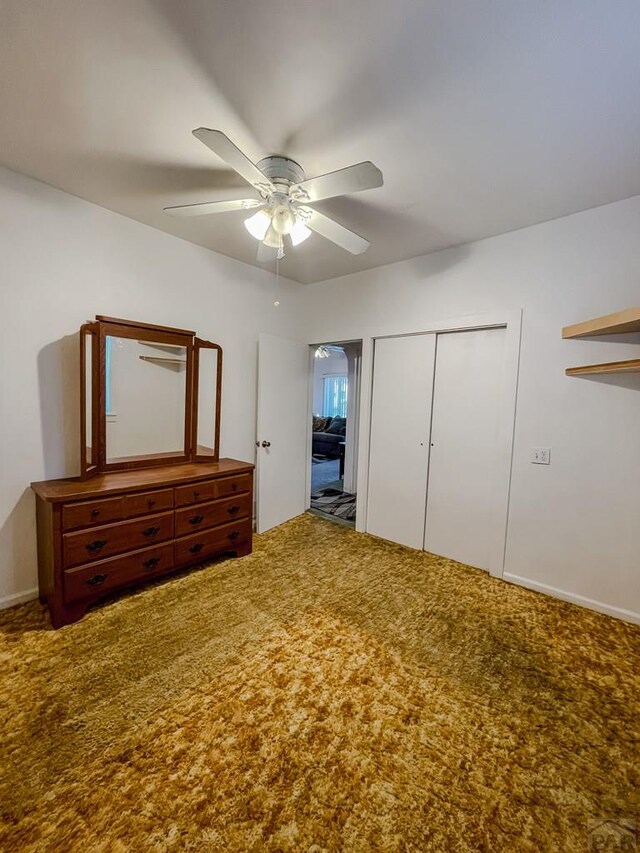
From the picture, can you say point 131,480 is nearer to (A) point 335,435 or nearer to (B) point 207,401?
(B) point 207,401

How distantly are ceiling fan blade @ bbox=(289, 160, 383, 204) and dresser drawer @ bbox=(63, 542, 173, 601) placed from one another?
7.47ft

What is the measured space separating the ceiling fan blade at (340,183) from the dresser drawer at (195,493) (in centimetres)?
193

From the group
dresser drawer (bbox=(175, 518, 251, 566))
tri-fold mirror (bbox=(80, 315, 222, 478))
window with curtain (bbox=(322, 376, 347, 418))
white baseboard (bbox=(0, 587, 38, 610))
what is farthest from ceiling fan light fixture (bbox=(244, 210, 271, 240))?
window with curtain (bbox=(322, 376, 347, 418))

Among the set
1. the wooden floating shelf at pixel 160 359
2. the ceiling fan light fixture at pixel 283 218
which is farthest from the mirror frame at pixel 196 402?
the ceiling fan light fixture at pixel 283 218

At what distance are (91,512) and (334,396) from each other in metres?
7.76

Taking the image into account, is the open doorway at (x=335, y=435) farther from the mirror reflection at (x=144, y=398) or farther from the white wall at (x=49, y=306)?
the white wall at (x=49, y=306)

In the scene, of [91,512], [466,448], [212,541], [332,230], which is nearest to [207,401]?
[212,541]

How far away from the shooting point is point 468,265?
8.80 feet

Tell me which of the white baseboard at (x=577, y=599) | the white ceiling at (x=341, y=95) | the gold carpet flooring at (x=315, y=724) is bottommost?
the gold carpet flooring at (x=315, y=724)

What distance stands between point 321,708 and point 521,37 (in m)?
→ 2.61

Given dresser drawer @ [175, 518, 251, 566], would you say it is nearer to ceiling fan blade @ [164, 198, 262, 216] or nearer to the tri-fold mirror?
the tri-fold mirror

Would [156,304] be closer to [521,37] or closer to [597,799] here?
[521,37]

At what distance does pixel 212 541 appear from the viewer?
8.52ft

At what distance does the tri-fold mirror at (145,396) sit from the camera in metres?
2.28
